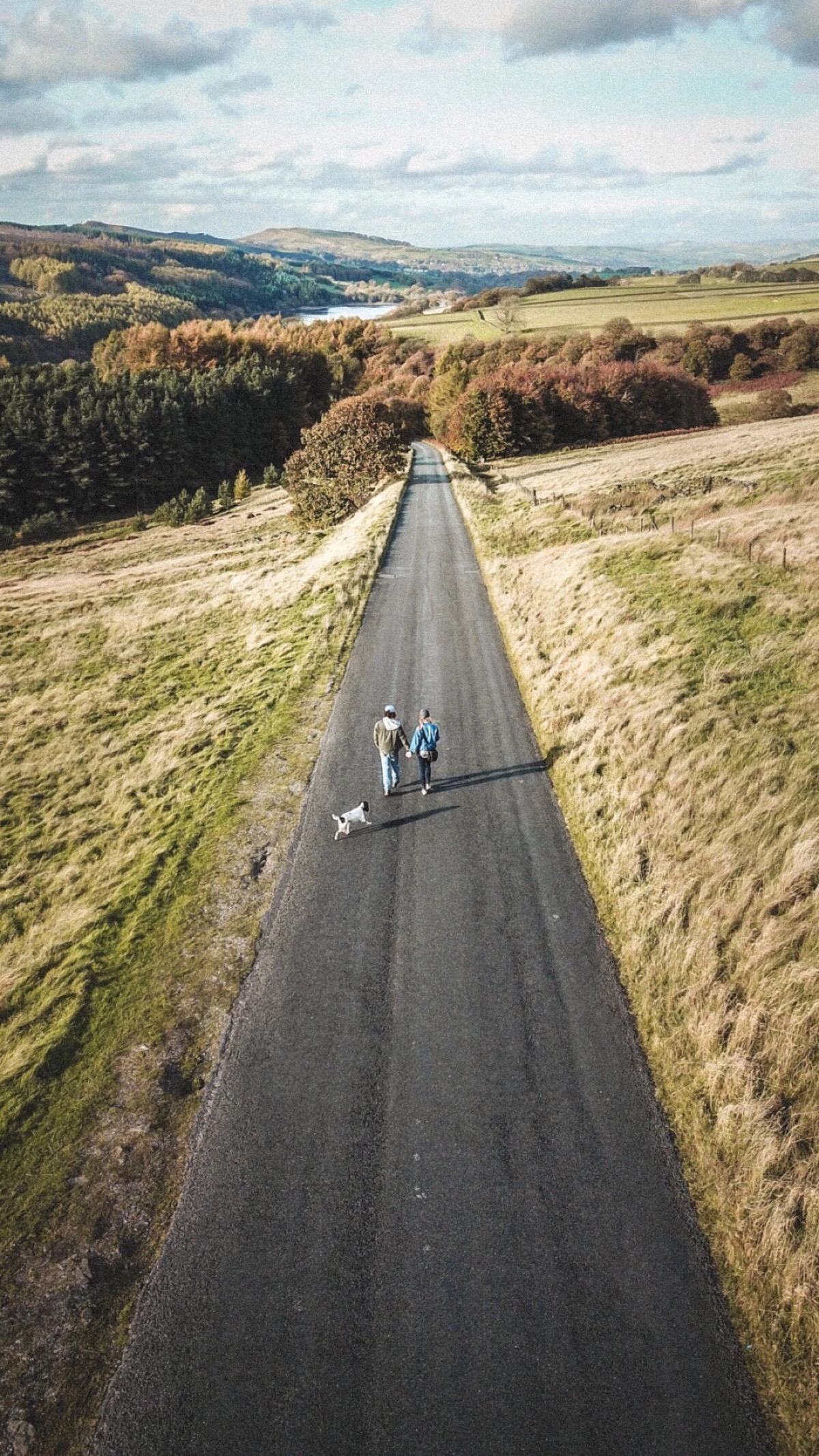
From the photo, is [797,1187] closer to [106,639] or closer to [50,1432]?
[50,1432]

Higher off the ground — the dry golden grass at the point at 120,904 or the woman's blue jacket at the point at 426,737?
the woman's blue jacket at the point at 426,737

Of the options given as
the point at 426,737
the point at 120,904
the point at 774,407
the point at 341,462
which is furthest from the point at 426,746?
the point at 774,407

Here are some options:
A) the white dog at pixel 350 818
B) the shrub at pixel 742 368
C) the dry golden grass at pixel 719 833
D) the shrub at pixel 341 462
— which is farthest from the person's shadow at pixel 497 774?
the shrub at pixel 742 368

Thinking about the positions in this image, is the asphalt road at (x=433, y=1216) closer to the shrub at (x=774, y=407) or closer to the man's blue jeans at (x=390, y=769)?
the man's blue jeans at (x=390, y=769)

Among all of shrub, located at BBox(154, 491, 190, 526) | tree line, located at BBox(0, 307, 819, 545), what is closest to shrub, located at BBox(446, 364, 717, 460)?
tree line, located at BBox(0, 307, 819, 545)

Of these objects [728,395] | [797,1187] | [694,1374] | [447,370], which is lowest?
[694,1374]

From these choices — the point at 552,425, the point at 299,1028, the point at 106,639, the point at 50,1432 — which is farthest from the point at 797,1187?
the point at 552,425
